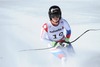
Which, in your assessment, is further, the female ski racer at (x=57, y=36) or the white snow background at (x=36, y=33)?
the white snow background at (x=36, y=33)

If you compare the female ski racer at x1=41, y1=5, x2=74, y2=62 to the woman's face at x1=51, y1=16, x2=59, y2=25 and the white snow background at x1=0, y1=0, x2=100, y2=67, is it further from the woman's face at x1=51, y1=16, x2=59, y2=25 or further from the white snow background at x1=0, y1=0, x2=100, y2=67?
the white snow background at x1=0, y1=0, x2=100, y2=67

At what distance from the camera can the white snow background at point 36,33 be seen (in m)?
5.39

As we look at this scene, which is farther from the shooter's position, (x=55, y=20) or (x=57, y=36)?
(x=57, y=36)

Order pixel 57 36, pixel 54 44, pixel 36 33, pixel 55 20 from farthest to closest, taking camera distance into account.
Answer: pixel 36 33 < pixel 57 36 < pixel 54 44 < pixel 55 20

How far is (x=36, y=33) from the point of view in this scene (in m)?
7.27

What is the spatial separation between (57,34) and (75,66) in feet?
2.06

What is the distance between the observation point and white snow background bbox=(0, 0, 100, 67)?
212 inches

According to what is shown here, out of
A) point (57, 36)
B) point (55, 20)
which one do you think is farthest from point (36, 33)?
point (55, 20)

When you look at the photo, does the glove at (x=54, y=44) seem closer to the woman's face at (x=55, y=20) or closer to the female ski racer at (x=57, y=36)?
the female ski racer at (x=57, y=36)

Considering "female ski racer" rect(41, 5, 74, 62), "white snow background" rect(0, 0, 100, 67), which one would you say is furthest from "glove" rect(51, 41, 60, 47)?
"white snow background" rect(0, 0, 100, 67)

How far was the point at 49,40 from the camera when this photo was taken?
5.20 meters

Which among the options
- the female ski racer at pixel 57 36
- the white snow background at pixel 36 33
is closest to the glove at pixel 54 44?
the female ski racer at pixel 57 36

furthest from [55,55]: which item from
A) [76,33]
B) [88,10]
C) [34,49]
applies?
[88,10]

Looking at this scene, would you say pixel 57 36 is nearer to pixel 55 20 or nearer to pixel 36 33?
pixel 55 20
